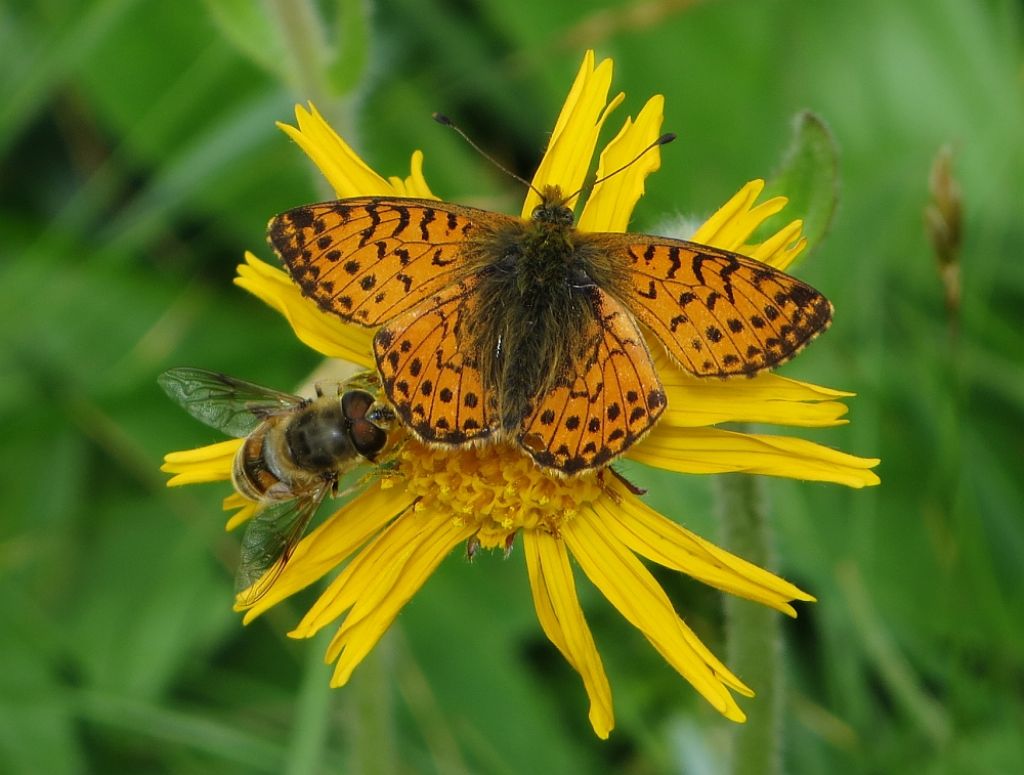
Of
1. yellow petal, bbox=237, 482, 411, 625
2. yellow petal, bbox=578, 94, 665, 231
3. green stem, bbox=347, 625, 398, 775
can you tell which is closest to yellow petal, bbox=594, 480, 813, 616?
yellow petal, bbox=237, 482, 411, 625

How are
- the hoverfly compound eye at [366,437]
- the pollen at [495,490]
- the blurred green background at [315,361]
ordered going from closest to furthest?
the hoverfly compound eye at [366,437]
the pollen at [495,490]
the blurred green background at [315,361]

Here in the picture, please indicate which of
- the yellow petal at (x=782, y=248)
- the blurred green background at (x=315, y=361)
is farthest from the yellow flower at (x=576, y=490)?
the blurred green background at (x=315, y=361)

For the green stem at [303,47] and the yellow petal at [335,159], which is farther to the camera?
the green stem at [303,47]

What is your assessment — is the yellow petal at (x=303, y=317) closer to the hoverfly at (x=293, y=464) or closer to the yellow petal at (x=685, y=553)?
the hoverfly at (x=293, y=464)

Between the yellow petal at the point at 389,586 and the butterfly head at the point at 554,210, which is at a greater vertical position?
the butterfly head at the point at 554,210

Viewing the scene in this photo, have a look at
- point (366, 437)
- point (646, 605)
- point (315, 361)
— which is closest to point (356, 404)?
point (366, 437)

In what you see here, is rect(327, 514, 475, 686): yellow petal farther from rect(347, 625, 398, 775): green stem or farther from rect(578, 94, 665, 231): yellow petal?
rect(578, 94, 665, 231): yellow petal

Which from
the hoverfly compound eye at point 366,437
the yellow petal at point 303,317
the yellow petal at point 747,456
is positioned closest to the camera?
the yellow petal at point 747,456
